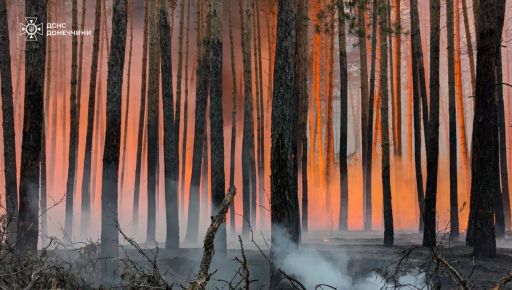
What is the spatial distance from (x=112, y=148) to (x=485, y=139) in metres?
6.78

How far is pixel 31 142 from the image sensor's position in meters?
7.96

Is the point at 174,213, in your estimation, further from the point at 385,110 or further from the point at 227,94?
the point at 227,94

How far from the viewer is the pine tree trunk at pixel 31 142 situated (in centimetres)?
779

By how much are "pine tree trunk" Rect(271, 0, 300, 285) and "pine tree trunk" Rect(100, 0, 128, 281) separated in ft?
9.38

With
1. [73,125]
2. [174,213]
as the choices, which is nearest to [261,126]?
[73,125]

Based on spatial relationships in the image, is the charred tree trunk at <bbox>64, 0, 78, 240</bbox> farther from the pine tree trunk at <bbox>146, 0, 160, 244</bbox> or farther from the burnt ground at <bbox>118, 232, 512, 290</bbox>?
the burnt ground at <bbox>118, 232, 512, 290</bbox>

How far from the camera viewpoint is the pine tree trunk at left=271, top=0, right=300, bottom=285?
7.32 metres

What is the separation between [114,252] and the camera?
8.41m

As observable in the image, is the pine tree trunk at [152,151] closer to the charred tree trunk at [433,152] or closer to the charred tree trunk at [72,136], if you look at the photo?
the charred tree trunk at [72,136]

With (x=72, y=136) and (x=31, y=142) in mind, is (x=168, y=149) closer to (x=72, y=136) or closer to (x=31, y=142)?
(x=31, y=142)

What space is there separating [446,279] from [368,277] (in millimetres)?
1290

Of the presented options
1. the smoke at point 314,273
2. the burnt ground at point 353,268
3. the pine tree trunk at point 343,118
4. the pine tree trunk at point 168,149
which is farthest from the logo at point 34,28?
the pine tree trunk at point 343,118

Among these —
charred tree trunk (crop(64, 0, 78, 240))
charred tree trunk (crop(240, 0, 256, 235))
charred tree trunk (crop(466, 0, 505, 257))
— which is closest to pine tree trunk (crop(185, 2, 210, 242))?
charred tree trunk (crop(240, 0, 256, 235))

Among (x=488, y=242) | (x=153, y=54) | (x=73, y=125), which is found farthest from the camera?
(x=153, y=54)
